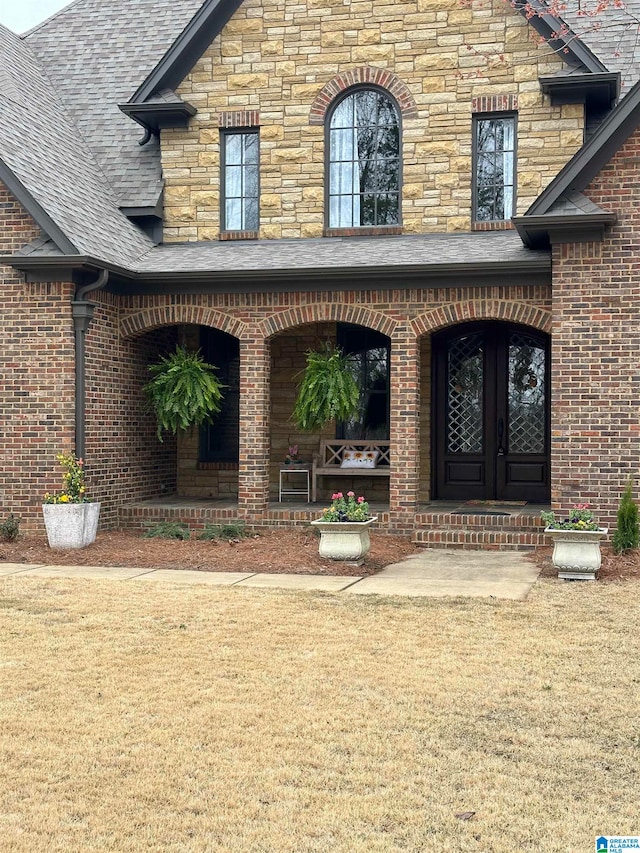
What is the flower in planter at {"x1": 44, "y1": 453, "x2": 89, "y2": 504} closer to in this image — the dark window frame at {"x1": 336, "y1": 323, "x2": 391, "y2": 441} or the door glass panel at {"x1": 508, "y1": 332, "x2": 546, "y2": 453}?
the dark window frame at {"x1": 336, "y1": 323, "x2": 391, "y2": 441}

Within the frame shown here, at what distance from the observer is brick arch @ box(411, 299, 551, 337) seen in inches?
494

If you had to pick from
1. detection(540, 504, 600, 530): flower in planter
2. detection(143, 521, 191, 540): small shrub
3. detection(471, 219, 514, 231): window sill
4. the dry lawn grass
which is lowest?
the dry lawn grass

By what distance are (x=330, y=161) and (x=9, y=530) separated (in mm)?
6715

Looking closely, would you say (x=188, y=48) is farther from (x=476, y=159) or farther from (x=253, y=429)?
(x=253, y=429)

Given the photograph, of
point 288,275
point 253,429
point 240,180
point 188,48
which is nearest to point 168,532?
point 253,429

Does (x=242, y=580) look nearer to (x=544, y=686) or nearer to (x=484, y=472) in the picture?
(x=544, y=686)

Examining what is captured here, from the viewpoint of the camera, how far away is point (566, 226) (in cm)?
1171

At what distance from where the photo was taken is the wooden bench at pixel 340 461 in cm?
1447

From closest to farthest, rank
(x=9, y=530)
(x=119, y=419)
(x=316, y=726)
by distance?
(x=316, y=726), (x=9, y=530), (x=119, y=419)

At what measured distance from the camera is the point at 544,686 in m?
6.17

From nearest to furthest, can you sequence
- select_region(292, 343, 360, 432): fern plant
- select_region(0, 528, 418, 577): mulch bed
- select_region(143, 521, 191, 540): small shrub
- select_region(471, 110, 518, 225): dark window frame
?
select_region(0, 528, 418, 577): mulch bed → select_region(143, 521, 191, 540): small shrub → select_region(292, 343, 360, 432): fern plant → select_region(471, 110, 518, 225): dark window frame

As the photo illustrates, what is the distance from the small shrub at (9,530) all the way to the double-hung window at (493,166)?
7235 millimetres

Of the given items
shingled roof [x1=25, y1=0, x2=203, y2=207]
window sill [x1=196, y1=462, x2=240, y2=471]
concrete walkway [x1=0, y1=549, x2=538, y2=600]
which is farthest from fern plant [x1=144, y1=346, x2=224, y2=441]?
concrete walkway [x1=0, y1=549, x2=538, y2=600]

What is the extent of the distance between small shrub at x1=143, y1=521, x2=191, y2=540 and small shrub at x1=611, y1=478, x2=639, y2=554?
17.0 ft
